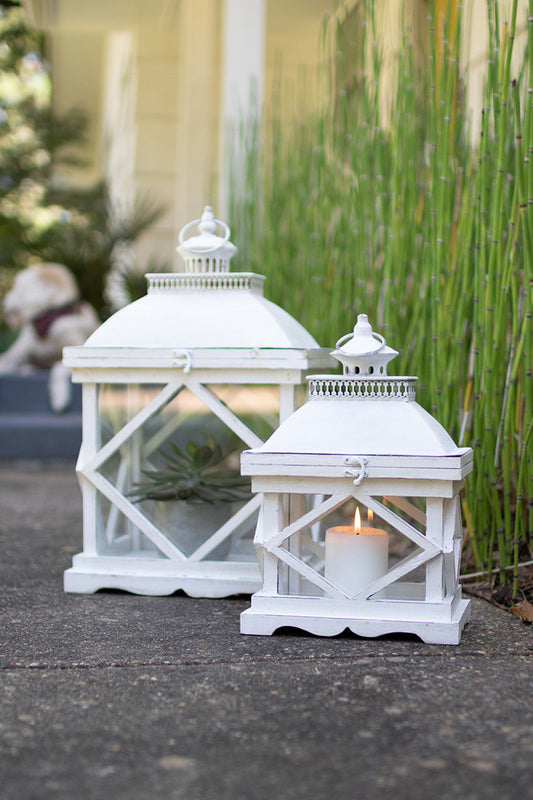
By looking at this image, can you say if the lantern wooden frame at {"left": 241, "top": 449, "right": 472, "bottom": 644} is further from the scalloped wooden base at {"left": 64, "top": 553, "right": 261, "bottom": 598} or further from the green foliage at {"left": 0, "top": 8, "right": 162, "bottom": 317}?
the green foliage at {"left": 0, "top": 8, "right": 162, "bottom": 317}

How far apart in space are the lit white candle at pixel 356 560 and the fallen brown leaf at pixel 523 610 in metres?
0.21

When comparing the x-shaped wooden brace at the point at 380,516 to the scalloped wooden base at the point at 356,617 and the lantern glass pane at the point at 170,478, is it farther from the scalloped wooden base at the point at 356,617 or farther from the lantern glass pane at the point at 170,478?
the lantern glass pane at the point at 170,478

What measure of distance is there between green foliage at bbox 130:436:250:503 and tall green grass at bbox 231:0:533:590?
345 mm

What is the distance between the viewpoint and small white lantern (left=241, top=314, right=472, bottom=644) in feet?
3.63

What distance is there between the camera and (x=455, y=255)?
1461mm

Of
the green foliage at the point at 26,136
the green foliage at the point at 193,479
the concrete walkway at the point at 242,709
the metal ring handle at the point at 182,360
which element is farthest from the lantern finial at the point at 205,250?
the green foliage at the point at 26,136

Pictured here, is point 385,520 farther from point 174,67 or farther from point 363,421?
point 174,67

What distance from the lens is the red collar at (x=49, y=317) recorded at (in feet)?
11.2

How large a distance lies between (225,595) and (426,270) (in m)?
0.61

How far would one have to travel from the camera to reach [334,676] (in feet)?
3.21

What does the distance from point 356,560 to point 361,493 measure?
0.09 m

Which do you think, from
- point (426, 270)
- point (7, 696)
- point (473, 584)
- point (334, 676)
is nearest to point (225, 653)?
point (334, 676)

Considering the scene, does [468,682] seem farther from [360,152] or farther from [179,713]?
[360,152]

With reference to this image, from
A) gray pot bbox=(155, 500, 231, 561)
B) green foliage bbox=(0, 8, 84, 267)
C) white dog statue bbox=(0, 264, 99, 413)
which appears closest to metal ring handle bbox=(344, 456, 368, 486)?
gray pot bbox=(155, 500, 231, 561)
